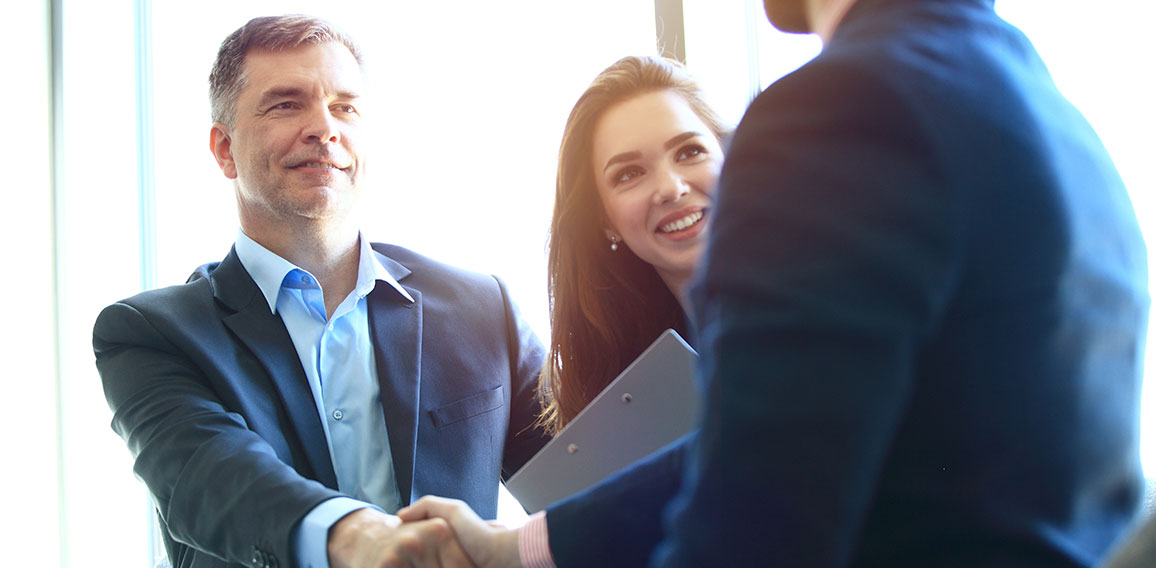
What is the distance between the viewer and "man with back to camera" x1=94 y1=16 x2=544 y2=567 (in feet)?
4.74

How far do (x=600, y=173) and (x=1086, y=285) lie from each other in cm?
129

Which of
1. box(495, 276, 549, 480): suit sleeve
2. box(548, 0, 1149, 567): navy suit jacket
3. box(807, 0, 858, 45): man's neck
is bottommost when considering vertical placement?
box(495, 276, 549, 480): suit sleeve

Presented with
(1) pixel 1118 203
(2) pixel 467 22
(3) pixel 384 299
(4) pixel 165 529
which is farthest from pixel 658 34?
(1) pixel 1118 203

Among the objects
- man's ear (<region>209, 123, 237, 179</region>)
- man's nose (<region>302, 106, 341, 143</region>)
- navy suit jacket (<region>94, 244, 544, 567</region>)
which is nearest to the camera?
navy suit jacket (<region>94, 244, 544, 567</region>)

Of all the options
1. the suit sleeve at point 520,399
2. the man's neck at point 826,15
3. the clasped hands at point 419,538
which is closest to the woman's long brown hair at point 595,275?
the suit sleeve at point 520,399

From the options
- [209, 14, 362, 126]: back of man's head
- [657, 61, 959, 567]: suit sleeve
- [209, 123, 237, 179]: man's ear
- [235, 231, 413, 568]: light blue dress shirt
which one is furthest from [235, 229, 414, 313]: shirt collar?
[657, 61, 959, 567]: suit sleeve

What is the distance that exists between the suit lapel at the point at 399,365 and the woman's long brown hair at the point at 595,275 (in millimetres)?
281

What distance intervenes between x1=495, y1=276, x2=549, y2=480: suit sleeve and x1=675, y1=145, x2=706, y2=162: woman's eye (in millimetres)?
510

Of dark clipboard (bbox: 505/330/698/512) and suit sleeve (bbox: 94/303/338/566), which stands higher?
dark clipboard (bbox: 505/330/698/512)

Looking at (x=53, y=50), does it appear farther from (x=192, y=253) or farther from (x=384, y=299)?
(x=384, y=299)

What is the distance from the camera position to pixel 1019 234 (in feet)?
2.00

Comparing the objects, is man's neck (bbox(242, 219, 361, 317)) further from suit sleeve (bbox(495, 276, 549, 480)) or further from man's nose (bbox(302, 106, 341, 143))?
suit sleeve (bbox(495, 276, 549, 480))

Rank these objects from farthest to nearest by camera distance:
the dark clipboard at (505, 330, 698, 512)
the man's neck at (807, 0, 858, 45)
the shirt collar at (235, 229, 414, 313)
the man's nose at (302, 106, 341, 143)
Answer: the man's nose at (302, 106, 341, 143)
the shirt collar at (235, 229, 414, 313)
the dark clipboard at (505, 330, 698, 512)
the man's neck at (807, 0, 858, 45)

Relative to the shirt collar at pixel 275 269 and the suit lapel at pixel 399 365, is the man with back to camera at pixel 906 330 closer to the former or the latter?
the suit lapel at pixel 399 365
